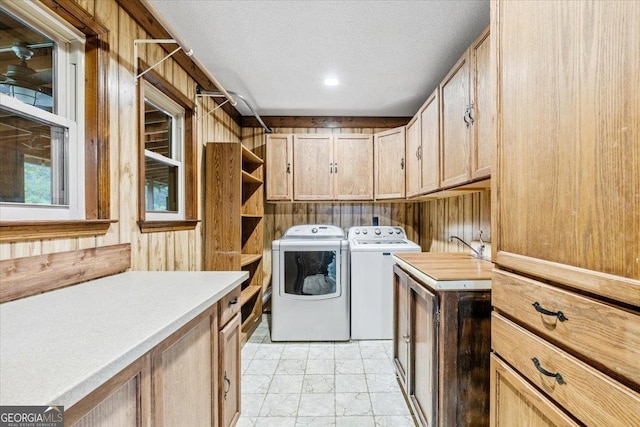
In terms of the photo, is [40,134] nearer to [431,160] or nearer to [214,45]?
[214,45]

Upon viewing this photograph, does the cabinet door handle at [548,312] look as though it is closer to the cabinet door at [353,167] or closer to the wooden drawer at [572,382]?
the wooden drawer at [572,382]

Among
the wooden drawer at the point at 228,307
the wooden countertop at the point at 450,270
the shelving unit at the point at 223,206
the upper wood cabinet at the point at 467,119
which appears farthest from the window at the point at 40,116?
the upper wood cabinet at the point at 467,119

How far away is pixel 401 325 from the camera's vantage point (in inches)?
78.4

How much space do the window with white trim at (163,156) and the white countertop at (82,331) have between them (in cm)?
78

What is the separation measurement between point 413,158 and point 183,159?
2023 mm

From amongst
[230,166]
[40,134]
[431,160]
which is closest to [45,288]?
[40,134]

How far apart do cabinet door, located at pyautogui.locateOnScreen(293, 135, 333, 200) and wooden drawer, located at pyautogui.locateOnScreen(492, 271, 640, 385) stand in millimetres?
2446

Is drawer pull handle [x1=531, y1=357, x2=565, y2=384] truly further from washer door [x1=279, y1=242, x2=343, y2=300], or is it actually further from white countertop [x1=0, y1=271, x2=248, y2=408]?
washer door [x1=279, y1=242, x2=343, y2=300]

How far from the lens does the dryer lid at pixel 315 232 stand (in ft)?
10.7

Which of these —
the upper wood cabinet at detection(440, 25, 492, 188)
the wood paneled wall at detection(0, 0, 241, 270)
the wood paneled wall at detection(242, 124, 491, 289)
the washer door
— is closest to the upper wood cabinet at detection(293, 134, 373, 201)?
the wood paneled wall at detection(242, 124, 491, 289)

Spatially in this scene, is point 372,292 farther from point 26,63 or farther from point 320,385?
point 26,63

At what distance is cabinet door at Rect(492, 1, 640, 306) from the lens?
58cm

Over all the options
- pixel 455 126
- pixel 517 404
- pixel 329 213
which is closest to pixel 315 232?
pixel 329 213

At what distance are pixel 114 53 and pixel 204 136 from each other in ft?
3.64
